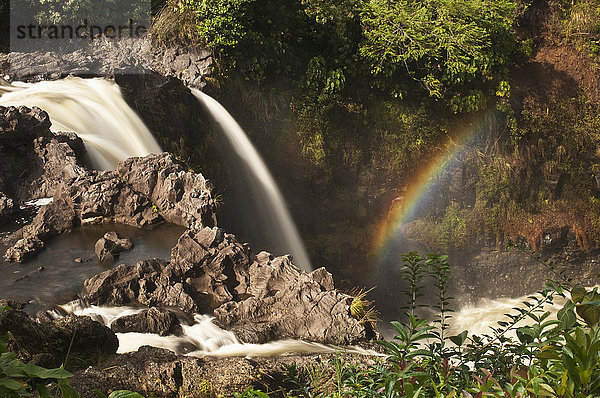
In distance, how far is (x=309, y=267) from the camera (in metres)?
11.1

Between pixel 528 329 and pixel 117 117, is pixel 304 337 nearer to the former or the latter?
pixel 528 329

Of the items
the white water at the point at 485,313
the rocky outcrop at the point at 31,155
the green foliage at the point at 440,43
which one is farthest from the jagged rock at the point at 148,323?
the green foliage at the point at 440,43

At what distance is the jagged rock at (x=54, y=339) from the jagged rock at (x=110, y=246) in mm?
2206

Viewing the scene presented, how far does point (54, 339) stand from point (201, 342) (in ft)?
4.70

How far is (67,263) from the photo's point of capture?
652 centimetres

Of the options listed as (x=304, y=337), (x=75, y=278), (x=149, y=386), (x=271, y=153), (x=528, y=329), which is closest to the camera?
(x=528, y=329)

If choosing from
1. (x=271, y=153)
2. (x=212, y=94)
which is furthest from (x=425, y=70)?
(x=212, y=94)

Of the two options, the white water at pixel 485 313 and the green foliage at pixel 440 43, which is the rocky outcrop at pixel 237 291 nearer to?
the white water at pixel 485 313

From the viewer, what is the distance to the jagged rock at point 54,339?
3893 millimetres

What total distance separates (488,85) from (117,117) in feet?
29.4

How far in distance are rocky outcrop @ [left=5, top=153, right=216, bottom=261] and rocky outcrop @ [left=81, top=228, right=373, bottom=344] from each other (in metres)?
1.07

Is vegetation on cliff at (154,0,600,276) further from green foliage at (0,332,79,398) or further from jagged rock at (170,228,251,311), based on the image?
green foliage at (0,332,79,398)

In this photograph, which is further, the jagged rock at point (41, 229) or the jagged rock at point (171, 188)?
the jagged rock at point (171, 188)

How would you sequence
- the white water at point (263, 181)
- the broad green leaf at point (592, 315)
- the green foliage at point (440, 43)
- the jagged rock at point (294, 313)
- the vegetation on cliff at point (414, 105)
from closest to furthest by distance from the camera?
the broad green leaf at point (592, 315)
the jagged rock at point (294, 313)
the white water at point (263, 181)
the vegetation on cliff at point (414, 105)
the green foliage at point (440, 43)
